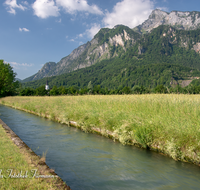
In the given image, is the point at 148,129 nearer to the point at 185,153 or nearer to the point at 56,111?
the point at 185,153

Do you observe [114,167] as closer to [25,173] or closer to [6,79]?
[25,173]

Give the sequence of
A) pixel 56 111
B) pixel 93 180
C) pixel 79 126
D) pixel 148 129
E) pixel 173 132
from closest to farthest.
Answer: pixel 93 180
pixel 173 132
pixel 148 129
pixel 79 126
pixel 56 111

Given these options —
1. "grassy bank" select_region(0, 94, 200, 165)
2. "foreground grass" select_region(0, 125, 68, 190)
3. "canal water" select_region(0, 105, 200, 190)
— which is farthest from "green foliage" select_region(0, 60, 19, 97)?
"foreground grass" select_region(0, 125, 68, 190)

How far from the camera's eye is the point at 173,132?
5.55 metres

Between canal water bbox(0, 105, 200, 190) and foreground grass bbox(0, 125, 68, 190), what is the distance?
1017 mm

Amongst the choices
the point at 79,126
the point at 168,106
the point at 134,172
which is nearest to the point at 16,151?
the point at 134,172

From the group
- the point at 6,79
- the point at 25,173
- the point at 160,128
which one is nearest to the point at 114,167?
the point at 160,128

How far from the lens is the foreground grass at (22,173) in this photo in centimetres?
286

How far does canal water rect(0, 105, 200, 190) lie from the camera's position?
4027 millimetres

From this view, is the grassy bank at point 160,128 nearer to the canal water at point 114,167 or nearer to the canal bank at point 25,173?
the canal water at point 114,167

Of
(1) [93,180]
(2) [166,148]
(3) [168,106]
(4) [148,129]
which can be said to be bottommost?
(1) [93,180]

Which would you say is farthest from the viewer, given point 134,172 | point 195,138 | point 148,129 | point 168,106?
point 168,106

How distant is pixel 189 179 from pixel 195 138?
1.30 meters

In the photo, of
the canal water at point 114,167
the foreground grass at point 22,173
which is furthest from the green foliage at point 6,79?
the foreground grass at point 22,173
